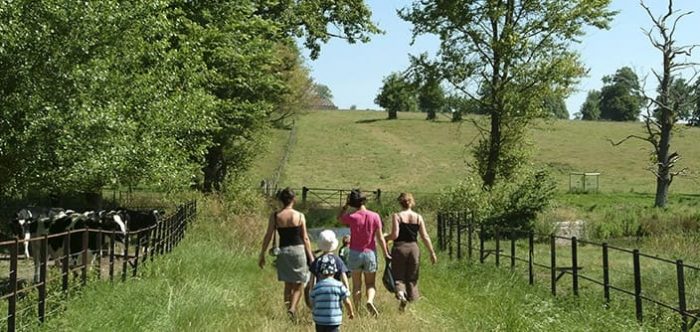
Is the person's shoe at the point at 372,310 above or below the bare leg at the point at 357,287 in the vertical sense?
below

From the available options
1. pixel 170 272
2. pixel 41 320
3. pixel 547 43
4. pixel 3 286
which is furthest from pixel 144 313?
pixel 547 43

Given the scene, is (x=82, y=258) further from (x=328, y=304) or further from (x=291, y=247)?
(x=328, y=304)

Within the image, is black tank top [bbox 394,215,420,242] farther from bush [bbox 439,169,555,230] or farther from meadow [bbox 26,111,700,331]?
bush [bbox 439,169,555,230]

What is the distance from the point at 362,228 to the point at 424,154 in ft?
189

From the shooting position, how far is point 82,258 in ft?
36.5

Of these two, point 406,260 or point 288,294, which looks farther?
point 406,260

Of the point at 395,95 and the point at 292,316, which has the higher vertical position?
the point at 395,95

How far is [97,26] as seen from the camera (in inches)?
555

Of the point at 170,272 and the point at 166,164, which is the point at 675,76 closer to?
the point at 166,164

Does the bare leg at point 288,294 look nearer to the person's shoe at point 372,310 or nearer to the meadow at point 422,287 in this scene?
the meadow at point 422,287

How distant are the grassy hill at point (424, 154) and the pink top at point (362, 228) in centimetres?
2691

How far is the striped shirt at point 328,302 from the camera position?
26.6 feet

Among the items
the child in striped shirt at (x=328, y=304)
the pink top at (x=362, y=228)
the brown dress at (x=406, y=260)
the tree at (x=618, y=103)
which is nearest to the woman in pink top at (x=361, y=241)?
the pink top at (x=362, y=228)

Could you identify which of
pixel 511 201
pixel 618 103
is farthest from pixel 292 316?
pixel 618 103
